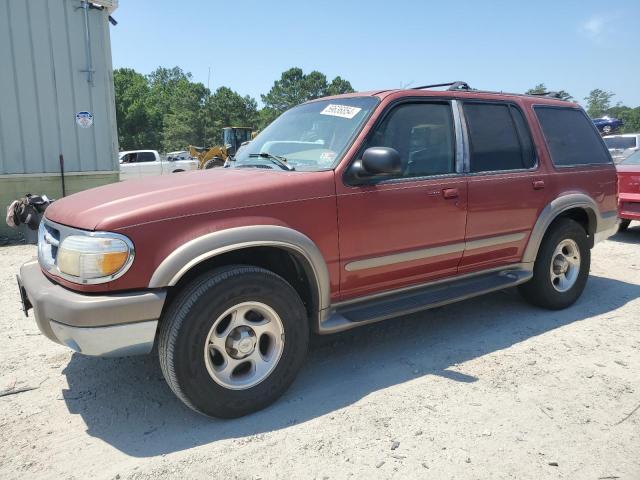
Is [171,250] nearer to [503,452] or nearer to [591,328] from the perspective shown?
[503,452]

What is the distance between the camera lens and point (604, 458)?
98.7 inches

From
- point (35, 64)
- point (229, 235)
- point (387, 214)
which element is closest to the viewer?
point (229, 235)

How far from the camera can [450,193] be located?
3.69 meters

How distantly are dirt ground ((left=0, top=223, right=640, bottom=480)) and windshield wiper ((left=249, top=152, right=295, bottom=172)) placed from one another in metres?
1.47

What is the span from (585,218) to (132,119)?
174 feet

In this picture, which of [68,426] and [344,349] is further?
[344,349]

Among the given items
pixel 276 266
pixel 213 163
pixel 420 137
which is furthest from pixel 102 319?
pixel 213 163

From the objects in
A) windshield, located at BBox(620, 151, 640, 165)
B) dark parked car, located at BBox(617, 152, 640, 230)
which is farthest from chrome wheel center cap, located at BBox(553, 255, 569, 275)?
windshield, located at BBox(620, 151, 640, 165)

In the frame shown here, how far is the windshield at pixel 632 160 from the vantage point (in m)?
8.60

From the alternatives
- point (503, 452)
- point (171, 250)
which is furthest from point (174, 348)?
point (503, 452)

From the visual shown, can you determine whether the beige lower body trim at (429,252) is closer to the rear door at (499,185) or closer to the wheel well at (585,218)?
the rear door at (499,185)

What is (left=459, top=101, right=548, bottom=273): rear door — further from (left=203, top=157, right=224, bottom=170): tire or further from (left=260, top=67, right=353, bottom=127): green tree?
(left=260, top=67, right=353, bottom=127): green tree

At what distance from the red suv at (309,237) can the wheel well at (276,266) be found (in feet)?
0.04

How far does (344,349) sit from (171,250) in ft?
6.03
